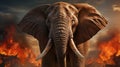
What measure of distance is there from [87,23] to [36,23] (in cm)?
246

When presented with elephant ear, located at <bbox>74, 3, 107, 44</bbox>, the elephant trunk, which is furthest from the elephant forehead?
elephant ear, located at <bbox>74, 3, 107, 44</bbox>

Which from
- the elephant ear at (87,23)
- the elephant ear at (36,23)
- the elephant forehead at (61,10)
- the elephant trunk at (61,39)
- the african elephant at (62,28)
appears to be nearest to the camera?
the elephant trunk at (61,39)

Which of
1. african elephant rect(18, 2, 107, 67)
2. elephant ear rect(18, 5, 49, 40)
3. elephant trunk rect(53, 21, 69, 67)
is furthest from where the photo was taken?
elephant ear rect(18, 5, 49, 40)

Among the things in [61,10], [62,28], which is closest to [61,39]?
[62,28]

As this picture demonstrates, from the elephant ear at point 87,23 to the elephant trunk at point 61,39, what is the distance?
5.39 feet

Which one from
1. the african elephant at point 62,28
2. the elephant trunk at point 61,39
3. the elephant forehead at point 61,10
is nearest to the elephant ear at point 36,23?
the african elephant at point 62,28

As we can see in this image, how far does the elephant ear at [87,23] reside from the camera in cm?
2166

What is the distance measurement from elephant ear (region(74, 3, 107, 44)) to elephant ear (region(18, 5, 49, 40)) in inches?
60.5

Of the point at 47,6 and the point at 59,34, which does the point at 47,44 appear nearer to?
the point at 59,34

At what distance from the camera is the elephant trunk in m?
19.8

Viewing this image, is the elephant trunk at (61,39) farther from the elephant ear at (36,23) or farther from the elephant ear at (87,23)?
the elephant ear at (87,23)

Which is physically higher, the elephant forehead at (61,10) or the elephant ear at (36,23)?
the elephant forehead at (61,10)

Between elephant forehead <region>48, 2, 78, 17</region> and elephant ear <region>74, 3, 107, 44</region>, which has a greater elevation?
elephant forehead <region>48, 2, 78, 17</region>

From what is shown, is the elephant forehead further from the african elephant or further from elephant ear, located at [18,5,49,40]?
elephant ear, located at [18,5,49,40]
